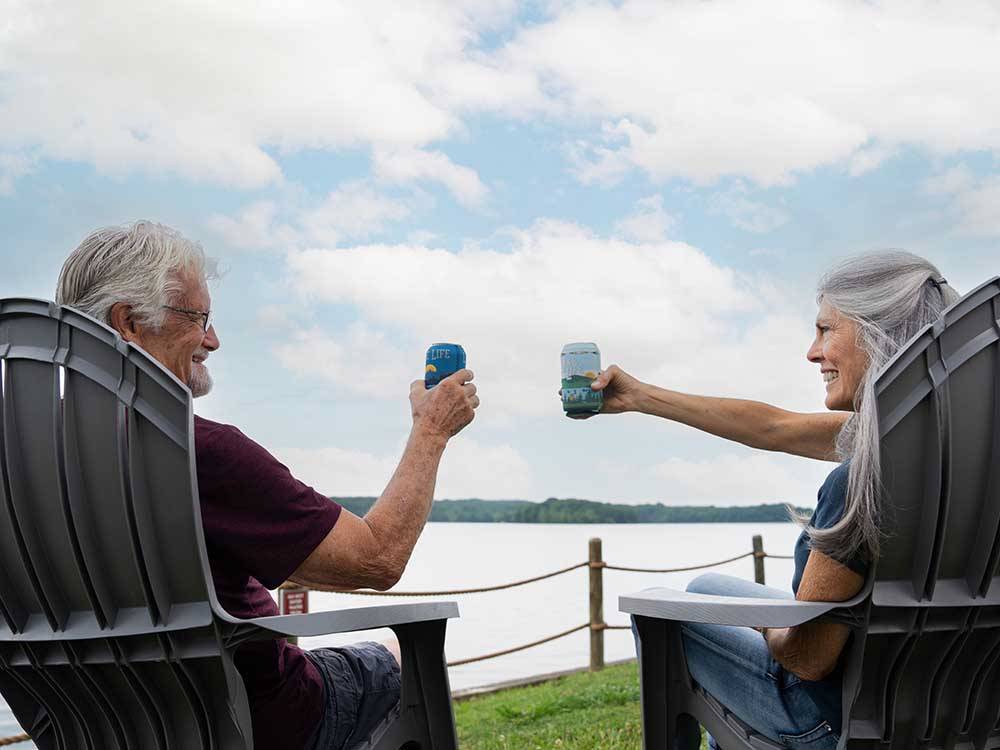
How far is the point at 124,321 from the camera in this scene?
1957mm

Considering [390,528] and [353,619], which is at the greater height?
[390,528]

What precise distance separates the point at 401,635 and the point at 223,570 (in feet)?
1.25

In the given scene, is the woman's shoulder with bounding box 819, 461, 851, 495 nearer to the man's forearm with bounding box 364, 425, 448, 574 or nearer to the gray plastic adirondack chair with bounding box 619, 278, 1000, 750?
the gray plastic adirondack chair with bounding box 619, 278, 1000, 750

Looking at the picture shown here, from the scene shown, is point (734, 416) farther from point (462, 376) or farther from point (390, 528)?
point (390, 528)

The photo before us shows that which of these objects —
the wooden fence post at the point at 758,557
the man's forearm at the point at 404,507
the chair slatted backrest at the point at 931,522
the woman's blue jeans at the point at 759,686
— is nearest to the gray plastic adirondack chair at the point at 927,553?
the chair slatted backrest at the point at 931,522

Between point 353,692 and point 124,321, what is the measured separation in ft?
2.90

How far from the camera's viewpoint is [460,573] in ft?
52.4

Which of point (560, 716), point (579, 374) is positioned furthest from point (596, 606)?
point (579, 374)

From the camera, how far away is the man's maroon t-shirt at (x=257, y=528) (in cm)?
176

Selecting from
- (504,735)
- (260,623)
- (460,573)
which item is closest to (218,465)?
(260,623)

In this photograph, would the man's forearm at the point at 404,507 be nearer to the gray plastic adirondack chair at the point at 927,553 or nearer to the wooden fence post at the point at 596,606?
the gray plastic adirondack chair at the point at 927,553

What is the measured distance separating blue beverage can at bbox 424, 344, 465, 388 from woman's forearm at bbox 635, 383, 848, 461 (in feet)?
3.78

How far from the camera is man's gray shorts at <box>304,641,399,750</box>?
1.97m

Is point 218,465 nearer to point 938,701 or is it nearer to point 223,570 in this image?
point 223,570
